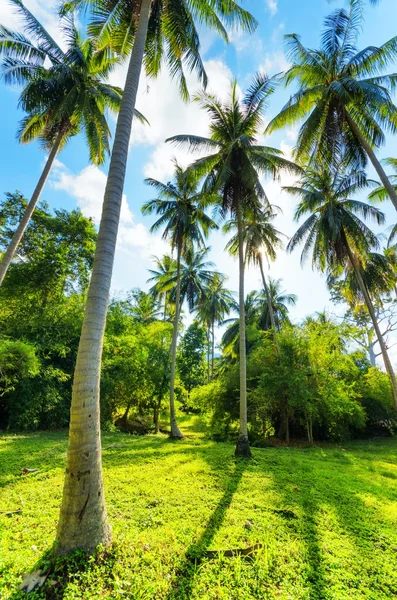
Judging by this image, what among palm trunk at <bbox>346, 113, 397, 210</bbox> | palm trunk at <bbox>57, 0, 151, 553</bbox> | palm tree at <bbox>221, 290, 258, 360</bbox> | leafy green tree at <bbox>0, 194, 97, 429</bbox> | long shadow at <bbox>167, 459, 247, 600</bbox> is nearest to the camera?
long shadow at <bbox>167, 459, 247, 600</bbox>

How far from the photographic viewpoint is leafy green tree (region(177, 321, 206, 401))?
28.5 metres

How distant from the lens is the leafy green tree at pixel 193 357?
2855 cm

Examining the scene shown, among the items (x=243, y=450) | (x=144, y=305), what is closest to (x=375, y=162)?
(x=243, y=450)

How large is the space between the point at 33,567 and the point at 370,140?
537 inches

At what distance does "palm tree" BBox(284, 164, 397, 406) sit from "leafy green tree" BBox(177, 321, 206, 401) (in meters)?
17.2

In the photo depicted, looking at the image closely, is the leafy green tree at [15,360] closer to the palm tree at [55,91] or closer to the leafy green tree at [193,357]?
the palm tree at [55,91]

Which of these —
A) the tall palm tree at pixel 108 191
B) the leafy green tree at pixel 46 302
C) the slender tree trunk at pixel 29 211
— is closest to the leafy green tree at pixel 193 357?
the leafy green tree at pixel 46 302

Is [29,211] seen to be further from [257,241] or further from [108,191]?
[257,241]

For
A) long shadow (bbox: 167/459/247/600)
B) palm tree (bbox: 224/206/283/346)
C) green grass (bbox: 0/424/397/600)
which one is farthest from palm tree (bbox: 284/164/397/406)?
long shadow (bbox: 167/459/247/600)

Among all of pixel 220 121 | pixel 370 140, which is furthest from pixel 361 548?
pixel 220 121

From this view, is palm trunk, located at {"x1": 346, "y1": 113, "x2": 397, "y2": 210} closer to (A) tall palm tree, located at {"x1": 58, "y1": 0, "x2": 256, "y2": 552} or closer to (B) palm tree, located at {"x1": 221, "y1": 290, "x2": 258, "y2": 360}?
(A) tall palm tree, located at {"x1": 58, "y1": 0, "x2": 256, "y2": 552}

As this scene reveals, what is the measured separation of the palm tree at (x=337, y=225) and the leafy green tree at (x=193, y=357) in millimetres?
17243

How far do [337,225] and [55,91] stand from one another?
1296 cm

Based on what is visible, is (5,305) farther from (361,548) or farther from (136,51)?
(361,548)
